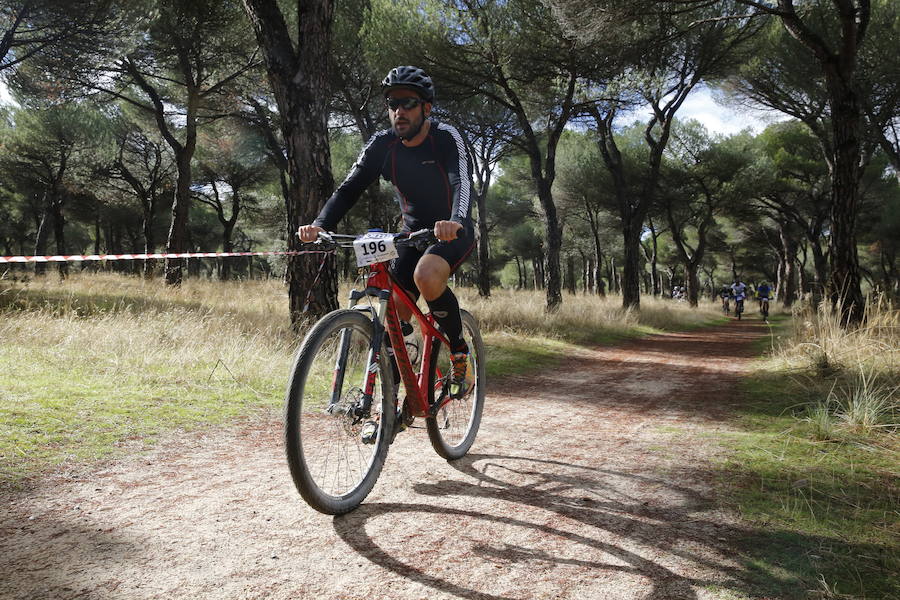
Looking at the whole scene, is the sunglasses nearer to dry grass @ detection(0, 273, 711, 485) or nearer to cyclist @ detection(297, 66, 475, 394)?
cyclist @ detection(297, 66, 475, 394)

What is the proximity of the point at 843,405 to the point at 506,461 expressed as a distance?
2.93 meters

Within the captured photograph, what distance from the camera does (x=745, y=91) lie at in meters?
18.5

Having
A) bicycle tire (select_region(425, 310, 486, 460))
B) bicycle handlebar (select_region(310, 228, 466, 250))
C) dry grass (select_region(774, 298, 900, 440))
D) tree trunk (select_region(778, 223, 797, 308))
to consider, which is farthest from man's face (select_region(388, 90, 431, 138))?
tree trunk (select_region(778, 223, 797, 308))

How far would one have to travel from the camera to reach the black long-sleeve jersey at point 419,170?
10.8 ft

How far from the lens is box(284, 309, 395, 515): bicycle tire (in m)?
2.27

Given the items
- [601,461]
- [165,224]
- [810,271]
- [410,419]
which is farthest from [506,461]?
[810,271]

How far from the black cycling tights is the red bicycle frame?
0.46 feet

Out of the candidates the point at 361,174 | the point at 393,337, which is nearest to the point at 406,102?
the point at 361,174

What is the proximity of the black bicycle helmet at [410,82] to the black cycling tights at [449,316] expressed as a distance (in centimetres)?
118

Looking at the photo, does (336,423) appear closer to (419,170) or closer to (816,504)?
(419,170)

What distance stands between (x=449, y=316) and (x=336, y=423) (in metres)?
0.96

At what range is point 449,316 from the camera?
127 inches

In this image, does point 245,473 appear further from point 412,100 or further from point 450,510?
point 412,100

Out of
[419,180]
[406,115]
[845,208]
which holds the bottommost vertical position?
[419,180]
